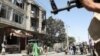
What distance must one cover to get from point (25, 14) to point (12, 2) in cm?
776

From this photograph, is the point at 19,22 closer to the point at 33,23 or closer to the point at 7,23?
the point at 7,23

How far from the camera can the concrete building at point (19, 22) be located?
1636 inches

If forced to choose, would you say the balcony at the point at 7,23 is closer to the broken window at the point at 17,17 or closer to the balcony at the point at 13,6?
the broken window at the point at 17,17

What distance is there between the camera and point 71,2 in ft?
5.92

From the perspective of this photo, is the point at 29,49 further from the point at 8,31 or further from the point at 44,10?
the point at 44,10

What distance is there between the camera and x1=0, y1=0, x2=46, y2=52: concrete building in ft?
136

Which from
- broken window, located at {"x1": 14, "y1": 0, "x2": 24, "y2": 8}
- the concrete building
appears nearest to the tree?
the concrete building

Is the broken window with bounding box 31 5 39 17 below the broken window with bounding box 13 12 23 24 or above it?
above

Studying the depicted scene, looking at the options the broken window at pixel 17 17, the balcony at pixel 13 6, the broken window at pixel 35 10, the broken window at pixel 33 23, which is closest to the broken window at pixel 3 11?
the balcony at pixel 13 6

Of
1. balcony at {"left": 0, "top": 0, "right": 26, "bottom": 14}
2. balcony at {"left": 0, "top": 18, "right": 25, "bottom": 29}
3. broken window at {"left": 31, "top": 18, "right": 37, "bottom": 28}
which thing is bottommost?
balcony at {"left": 0, "top": 18, "right": 25, "bottom": 29}

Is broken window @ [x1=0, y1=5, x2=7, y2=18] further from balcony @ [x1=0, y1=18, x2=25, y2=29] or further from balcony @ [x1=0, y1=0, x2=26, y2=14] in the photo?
balcony @ [x1=0, y1=18, x2=25, y2=29]

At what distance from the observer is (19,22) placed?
48.4 metres

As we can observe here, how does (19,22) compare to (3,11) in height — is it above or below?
below

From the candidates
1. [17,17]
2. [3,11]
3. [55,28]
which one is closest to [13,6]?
[17,17]
